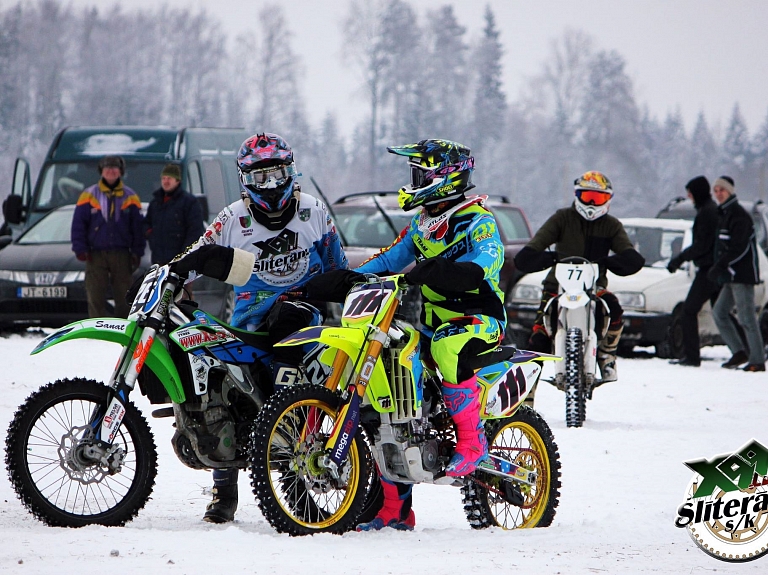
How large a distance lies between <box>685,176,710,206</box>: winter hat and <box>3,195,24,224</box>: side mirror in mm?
7661

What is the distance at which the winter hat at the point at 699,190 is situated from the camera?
13.7 m

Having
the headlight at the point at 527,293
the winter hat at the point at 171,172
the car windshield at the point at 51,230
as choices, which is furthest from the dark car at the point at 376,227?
the car windshield at the point at 51,230

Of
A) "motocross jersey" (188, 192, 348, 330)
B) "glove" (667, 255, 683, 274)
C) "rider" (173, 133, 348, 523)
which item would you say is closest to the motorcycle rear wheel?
"rider" (173, 133, 348, 523)

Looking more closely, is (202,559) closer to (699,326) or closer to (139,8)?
(699,326)

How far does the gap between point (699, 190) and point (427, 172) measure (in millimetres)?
8479

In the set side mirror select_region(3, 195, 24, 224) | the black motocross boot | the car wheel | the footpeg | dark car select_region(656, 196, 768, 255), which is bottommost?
the car wheel

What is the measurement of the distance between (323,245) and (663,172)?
3016 inches

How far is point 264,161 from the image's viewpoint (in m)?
6.01

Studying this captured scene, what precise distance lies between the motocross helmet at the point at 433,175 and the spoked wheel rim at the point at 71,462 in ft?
5.45

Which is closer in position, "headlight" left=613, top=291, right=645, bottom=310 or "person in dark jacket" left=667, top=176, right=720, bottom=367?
"person in dark jacket" left=667, top=176, right=720, bottom=367

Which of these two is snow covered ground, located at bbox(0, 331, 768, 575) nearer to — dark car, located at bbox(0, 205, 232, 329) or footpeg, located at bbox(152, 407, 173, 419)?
footpeg, located at bbox(152, 407, 173, 419)

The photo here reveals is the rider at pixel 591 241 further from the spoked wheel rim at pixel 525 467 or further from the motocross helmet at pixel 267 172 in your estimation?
the motocross helmet at pixel 267 172

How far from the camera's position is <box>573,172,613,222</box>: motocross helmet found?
988 centimetres

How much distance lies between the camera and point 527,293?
1453 centimetres
